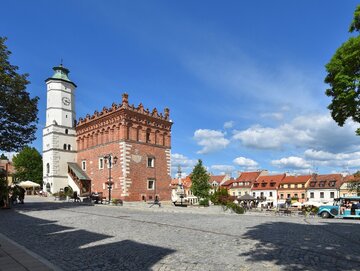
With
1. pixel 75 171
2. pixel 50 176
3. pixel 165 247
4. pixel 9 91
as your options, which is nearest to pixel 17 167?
pixel 50 176

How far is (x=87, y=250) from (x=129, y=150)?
3362 cm

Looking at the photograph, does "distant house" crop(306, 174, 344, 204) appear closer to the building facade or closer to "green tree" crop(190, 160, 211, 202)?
"green tree" crop(190, 160, 211, 202)

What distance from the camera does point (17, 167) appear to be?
67.9m

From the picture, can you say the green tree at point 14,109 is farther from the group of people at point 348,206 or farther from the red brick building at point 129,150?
the group of people at point 348,206

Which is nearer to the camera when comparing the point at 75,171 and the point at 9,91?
the point at 9,91

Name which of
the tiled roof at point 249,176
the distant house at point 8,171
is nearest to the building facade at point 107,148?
the distant house at point 8,171

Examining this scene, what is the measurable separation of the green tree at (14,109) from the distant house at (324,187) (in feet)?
197

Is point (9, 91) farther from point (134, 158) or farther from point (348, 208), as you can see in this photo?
point (348, 208)

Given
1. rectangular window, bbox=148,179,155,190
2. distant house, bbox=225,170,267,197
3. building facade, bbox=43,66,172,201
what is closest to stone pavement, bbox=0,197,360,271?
building facade, bbox=43,66,172,201

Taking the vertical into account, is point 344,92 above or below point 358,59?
below

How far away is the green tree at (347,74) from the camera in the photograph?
14898 millimetres

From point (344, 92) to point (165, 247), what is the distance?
11.9 metres

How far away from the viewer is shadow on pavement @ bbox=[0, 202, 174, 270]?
23.7ft

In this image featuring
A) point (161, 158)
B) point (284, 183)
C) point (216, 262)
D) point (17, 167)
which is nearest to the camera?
point (216, 262)
